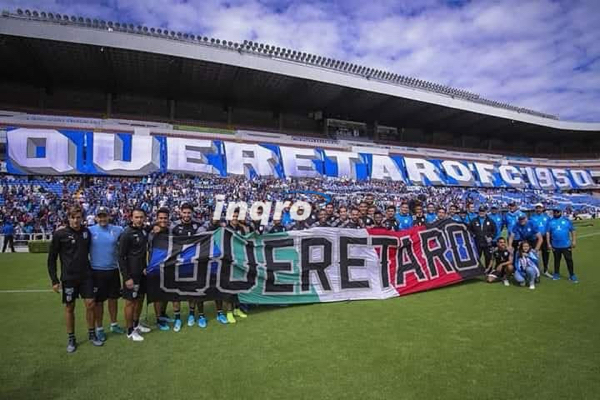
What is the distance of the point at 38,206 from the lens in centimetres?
1656

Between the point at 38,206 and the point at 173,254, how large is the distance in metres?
15.6

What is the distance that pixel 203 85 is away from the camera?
93.9 ft

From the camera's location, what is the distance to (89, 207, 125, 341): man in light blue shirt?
4.46 m

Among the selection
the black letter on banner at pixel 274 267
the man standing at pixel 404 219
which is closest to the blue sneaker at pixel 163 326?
the black letter on banner at pixel 274 267

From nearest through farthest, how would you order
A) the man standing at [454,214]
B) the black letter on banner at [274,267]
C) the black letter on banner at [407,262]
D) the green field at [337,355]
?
1. the green field at [337,355]
2. the black letter on banner at [274,267]
3. the black letter on banner at [407,262]
4. the man standing at [454,214]

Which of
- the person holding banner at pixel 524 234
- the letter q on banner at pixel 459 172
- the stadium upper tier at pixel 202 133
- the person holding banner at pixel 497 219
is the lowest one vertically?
the person holding banner at pixel 524 234

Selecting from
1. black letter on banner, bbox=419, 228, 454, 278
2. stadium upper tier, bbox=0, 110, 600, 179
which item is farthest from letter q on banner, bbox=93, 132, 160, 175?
black letter on banner, bbox=419, 228, 454, 278

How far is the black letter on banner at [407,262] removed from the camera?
21.8 ft

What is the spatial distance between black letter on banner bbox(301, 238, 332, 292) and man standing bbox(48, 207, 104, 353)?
3.10 metres

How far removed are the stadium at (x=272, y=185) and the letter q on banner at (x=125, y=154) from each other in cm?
11

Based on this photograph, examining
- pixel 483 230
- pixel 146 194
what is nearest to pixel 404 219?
pixel 483 230

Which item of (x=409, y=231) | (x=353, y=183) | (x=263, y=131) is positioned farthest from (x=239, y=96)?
(x=409, y=231)

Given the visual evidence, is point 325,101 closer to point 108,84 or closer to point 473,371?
point 108,84

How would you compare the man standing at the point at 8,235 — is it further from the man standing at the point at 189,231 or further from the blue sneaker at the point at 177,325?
the blue sneaker at the point at 177,325
